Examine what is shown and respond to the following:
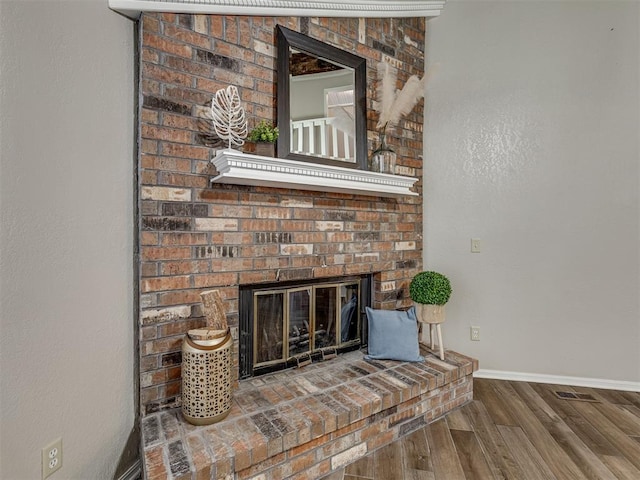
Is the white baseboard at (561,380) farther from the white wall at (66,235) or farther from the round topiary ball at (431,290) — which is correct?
the white wall at (66,235)

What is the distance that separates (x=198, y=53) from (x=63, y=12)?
545mm

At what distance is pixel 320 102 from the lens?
210 centimetres

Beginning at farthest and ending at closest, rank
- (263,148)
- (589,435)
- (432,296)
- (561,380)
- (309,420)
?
(561,380)
(432,296)
(589,435)
(263,148)
(309,420)

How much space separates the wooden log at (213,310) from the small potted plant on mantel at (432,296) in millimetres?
1332

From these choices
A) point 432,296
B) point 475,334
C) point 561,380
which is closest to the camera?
point 432,296

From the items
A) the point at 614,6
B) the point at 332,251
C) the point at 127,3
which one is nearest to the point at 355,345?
the point at 332,251

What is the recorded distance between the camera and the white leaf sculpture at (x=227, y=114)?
1662 millimetres

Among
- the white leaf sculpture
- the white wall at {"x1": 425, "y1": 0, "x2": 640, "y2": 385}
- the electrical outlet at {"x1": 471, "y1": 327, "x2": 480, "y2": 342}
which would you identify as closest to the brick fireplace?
the white leaf sculpture

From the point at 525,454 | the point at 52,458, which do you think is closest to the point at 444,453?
the point at 525,454

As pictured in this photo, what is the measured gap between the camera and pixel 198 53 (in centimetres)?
170

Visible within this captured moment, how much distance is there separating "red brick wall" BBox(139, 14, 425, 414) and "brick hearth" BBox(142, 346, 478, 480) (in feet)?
1.13

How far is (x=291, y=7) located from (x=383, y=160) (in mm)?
1058

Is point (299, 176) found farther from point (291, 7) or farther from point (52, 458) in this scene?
point (52, 458)

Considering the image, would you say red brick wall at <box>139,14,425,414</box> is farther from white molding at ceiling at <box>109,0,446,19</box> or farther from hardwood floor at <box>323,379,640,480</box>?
hardwood floor at <box>323,379,640,480</box>
